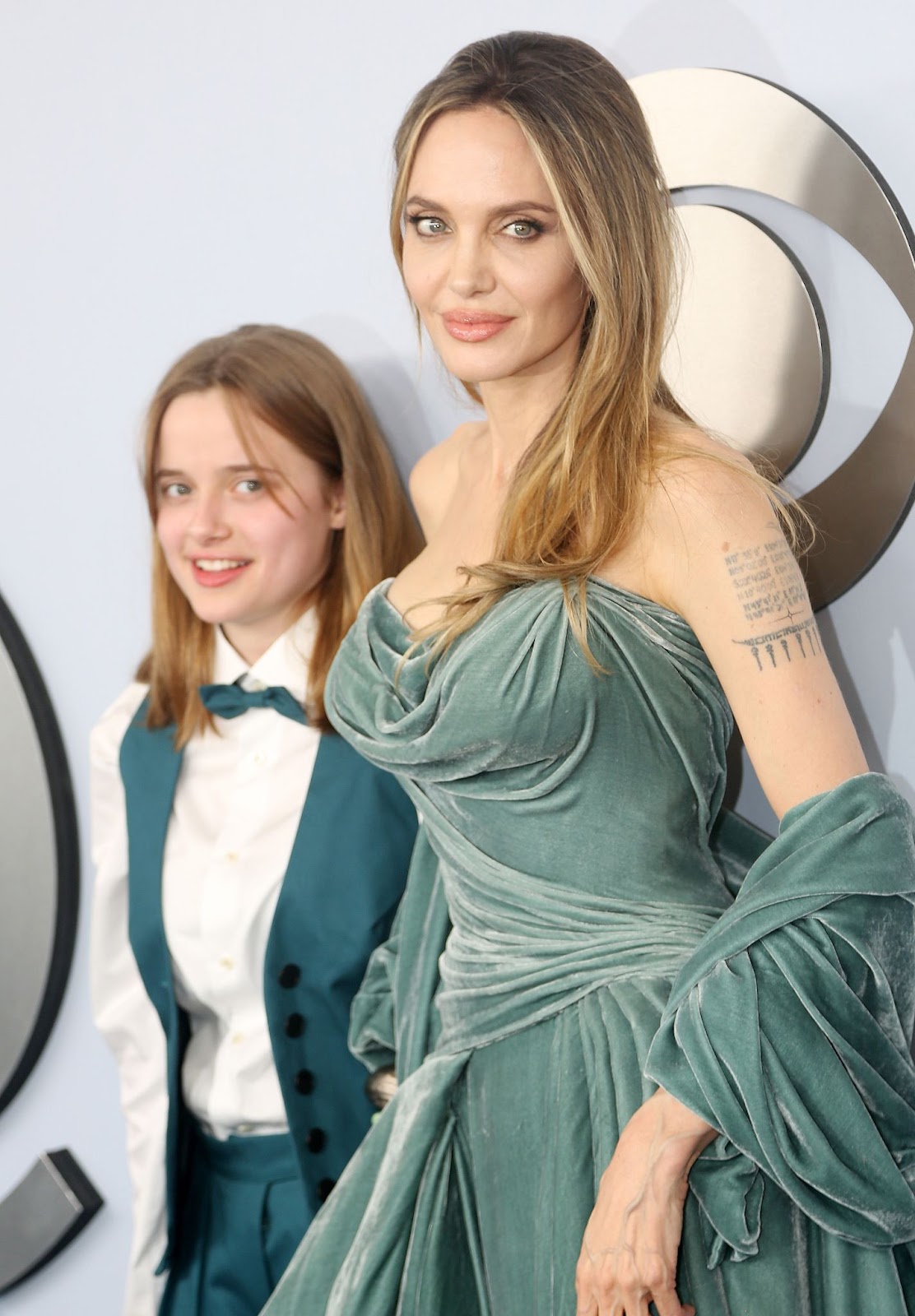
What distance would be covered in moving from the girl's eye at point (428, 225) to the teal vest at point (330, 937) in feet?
1.70

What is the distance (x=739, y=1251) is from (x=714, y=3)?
3.33 ft

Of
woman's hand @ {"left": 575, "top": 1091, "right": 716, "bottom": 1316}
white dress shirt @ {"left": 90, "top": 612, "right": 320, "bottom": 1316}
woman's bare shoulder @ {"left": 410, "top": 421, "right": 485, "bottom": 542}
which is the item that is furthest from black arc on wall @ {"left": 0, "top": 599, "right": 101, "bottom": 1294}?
woman's hand @ {"left": 575, "top": 1091, "right": 716, "bottom": 1316}

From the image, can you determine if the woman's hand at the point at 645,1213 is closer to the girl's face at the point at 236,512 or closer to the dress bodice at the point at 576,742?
the dress bodice at the point at 576,742

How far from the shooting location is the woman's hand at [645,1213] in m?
1.02

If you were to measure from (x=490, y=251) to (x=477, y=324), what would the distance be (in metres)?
0.06

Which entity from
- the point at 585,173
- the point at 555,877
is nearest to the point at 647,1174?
the point at 555,877

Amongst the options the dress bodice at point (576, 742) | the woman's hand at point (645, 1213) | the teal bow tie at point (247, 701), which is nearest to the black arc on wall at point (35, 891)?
the teal bow tie at point (247, 701)

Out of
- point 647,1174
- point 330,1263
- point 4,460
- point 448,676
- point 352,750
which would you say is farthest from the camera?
point 4,460

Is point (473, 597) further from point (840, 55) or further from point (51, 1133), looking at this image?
point (51, 1133)

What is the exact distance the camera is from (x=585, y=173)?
1.11 metres

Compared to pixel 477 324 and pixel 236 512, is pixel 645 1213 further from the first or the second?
pixel 236 512

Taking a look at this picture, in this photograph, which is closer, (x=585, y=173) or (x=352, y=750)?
(x=585, y=173)

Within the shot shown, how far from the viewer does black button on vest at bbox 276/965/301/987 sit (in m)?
1.45

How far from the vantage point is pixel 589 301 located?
119 cm
